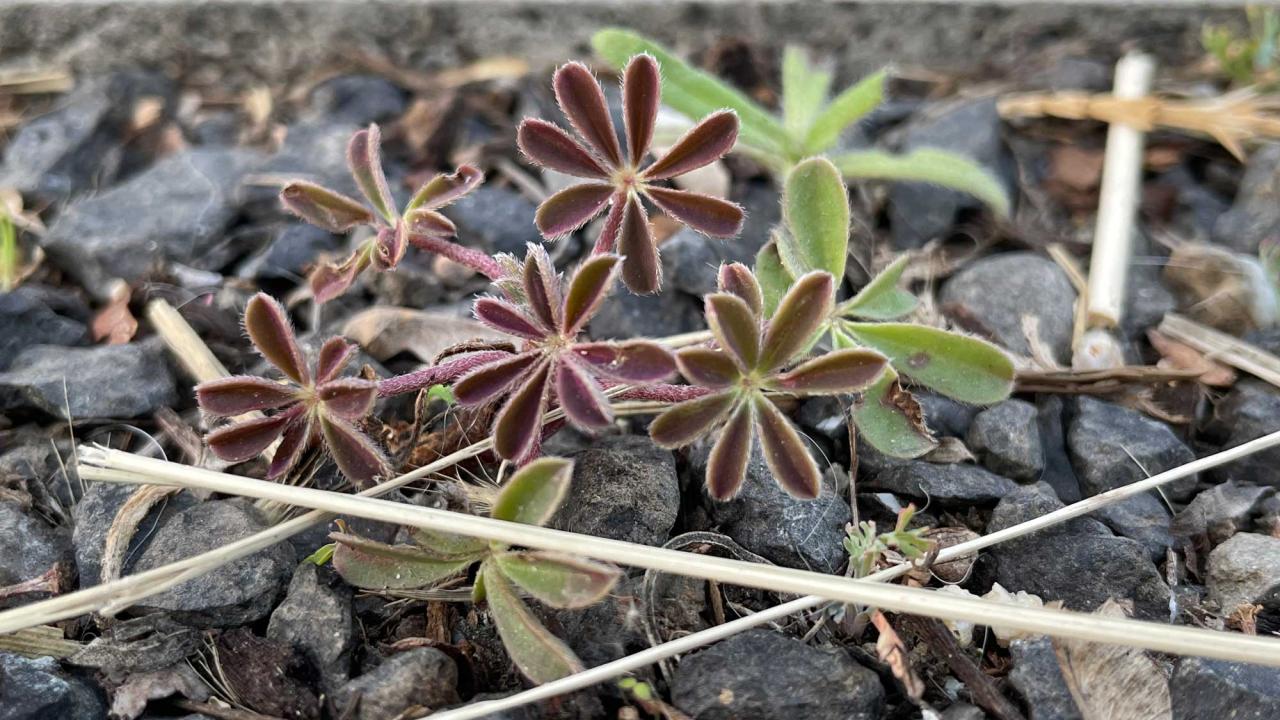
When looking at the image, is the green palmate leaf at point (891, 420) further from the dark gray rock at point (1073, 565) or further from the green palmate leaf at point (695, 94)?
the green palmate leaf at point (695, 94)

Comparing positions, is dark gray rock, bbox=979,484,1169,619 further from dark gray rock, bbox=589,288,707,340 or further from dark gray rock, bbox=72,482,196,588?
dark gray rock, bbox=72,482,196,588

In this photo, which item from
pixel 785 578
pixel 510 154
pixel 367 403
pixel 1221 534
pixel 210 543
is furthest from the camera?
pixel 510 154

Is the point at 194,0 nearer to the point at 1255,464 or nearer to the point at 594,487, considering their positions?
the point at 594,487

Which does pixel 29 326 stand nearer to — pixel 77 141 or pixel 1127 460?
pixel 77 141

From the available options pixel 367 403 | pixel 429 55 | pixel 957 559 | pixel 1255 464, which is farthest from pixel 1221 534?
pixel 429 55

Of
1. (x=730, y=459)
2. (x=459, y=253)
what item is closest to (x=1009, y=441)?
(x=730, y=459)

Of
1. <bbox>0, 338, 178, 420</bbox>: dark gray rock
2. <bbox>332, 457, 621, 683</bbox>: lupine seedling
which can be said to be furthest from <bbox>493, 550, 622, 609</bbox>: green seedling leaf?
<bbox>0, 338, 178, 420</bbox>: dark gray rock
